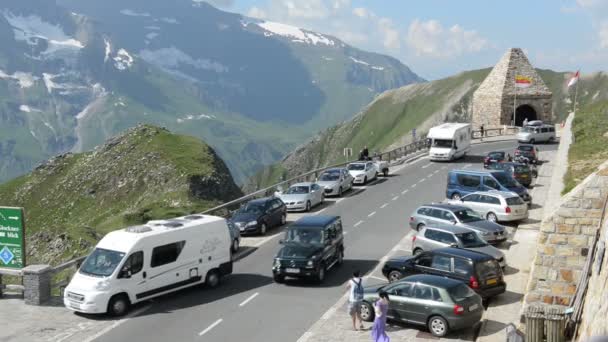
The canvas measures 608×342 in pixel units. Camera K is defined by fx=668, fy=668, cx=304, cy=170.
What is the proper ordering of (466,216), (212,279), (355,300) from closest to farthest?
(355,300), (212,279), (466,216)

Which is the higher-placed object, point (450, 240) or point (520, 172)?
point (520, 172)

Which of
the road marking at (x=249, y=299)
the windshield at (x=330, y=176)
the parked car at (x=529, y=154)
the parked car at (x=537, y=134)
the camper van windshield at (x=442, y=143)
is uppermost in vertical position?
the parked car at (x=537, y=134)

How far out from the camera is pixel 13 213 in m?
23.8

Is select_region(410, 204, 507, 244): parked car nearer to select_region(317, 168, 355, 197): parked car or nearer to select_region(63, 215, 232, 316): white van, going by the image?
select_region(63, 215, 232, 316): white van

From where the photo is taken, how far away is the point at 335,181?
43.2m

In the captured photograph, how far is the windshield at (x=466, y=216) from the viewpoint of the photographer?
96.9 ft

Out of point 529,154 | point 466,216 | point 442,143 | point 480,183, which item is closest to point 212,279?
point 466,216

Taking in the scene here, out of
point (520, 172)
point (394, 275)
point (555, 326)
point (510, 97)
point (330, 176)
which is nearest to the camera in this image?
point (555, 326)

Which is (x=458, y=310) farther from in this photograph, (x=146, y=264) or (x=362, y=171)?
(x=362, y=171)

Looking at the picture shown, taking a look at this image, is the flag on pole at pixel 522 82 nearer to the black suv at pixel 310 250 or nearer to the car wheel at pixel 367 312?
the black suv at pixel 310 250

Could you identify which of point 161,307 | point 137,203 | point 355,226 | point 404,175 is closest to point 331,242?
point 161,307

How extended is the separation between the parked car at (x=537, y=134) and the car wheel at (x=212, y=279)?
1953 inches

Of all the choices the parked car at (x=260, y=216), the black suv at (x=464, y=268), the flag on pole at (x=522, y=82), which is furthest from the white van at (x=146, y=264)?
the flag on pole at (x=522, y=82)

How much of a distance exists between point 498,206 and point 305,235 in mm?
12388
